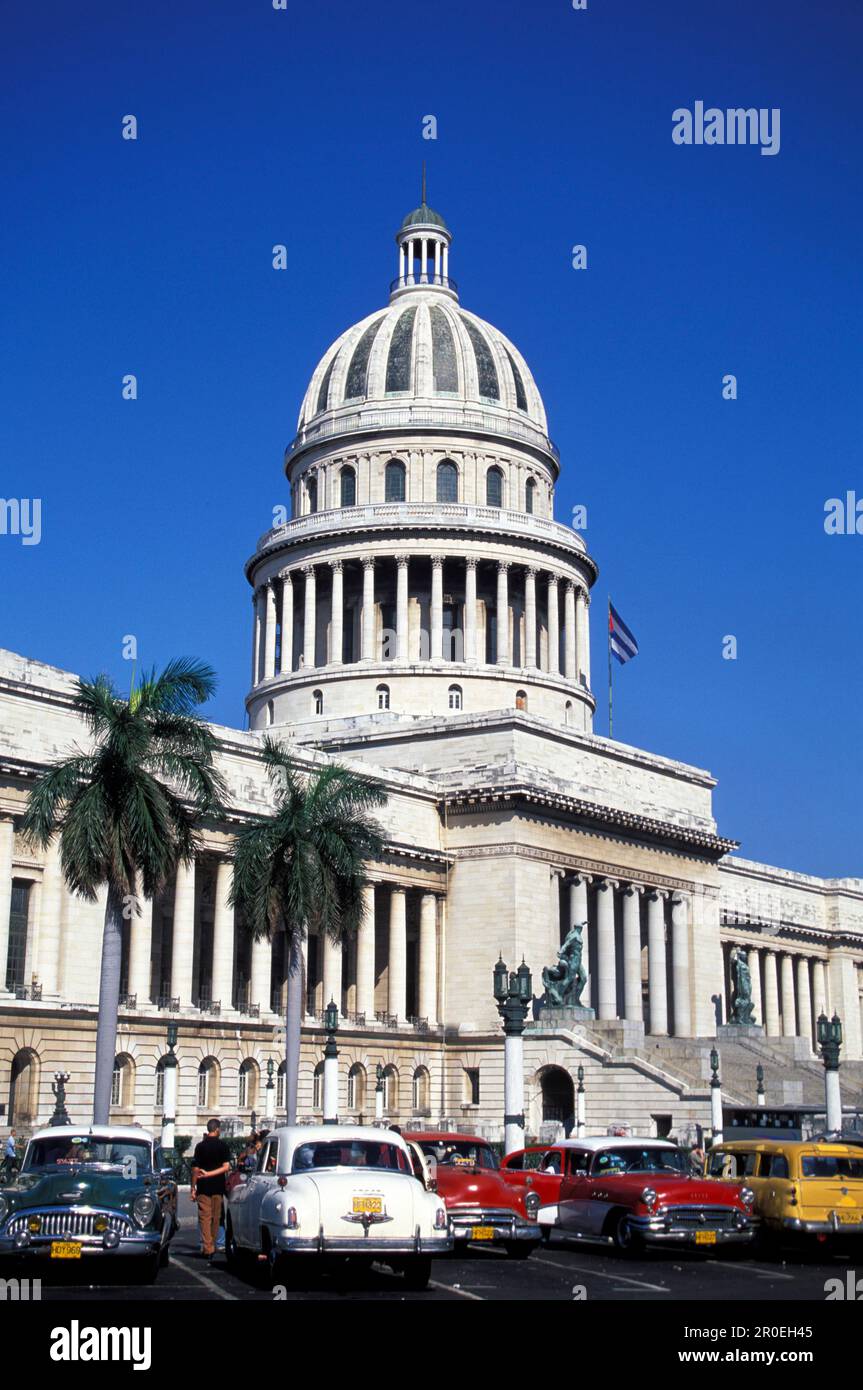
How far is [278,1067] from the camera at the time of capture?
64.2 meters

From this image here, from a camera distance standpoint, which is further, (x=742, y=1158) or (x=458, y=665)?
(x=458, y=665)

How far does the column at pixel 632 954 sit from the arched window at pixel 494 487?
25.6m

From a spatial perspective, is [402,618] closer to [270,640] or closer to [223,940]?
[270,640]

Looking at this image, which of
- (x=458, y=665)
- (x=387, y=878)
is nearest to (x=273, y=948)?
(x=387, y=878)

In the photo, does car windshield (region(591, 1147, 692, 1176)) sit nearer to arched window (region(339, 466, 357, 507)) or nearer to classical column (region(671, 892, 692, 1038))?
classical column (region(671, 892, 692, 1038))

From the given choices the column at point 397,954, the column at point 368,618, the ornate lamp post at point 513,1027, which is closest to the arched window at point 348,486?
the column at point 368,618

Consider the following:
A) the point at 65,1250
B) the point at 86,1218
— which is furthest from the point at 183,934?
the point at 65,1250

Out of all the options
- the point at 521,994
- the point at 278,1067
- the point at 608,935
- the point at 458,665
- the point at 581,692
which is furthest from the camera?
the point at 581,692

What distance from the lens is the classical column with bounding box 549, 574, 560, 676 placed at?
307ft
